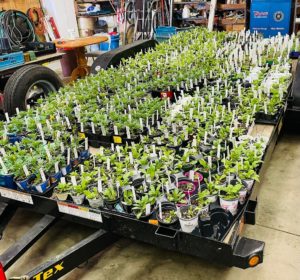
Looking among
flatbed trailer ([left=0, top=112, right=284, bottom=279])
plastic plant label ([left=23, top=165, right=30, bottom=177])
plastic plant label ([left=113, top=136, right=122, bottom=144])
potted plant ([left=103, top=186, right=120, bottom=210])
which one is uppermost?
plastic plant label ([left=23, top=165, right=30, bottom=177])

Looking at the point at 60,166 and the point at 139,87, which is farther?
the point at 139,87

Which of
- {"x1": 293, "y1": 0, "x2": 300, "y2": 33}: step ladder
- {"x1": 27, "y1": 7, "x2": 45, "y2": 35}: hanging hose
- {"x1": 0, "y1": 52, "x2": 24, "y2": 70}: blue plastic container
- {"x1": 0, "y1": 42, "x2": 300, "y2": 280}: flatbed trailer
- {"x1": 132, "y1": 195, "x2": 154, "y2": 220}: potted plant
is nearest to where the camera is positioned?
{"x1": 0, "y1": 42, "x2": 300, "y2": 280}: flatbed trailer

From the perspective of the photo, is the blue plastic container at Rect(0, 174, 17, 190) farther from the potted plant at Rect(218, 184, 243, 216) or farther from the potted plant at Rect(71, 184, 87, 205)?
the potted plant at Rect(218, 184, 243, 216)

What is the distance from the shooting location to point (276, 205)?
2496mm

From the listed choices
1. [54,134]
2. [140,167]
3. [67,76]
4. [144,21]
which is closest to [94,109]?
[54,134]

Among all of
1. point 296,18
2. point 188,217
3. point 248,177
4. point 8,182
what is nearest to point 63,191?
point 8,182

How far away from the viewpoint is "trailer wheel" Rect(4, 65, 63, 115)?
3740 millimetres

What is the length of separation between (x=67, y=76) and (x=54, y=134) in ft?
14.7

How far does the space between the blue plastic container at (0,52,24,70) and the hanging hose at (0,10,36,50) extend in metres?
0.44

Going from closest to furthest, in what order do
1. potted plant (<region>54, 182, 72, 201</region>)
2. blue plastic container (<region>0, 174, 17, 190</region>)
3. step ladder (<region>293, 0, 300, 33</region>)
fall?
potted plant (<region>54, 182, 72, 201</region>) → blue plastic container (<region>0, 174, 17, 190</region>) → step ladder (<region>293, 0, 300, 33</region>)

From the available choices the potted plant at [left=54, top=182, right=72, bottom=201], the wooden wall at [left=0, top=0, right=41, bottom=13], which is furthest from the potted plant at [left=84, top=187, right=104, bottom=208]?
the wooden wall at [left=0, top=0, right=41, bottom=13]

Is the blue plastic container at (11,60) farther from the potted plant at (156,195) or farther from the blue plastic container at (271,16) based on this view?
the blue plastic container at (271,16)

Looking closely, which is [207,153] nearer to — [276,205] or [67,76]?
[276,205]

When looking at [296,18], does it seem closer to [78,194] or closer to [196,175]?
[196,175]
